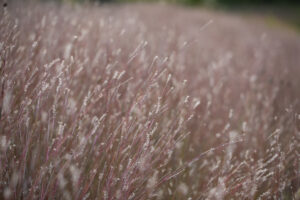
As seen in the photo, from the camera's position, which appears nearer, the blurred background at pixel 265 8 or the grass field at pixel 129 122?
the grass field at pixel 129 122

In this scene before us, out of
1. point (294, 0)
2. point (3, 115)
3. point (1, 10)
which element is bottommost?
point (294, 0)

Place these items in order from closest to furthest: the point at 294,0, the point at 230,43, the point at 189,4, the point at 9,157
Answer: the point at 9,157, the point at 230,43, the point at 189,4, the point at 294,0

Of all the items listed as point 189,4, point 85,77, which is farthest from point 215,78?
point 189,4

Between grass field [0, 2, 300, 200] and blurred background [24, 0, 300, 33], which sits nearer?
grass field [0, 2, 300, 200]

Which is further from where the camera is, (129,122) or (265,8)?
(265,8)

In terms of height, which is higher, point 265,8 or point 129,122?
point 129,122

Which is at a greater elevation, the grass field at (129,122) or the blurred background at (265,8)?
the grass field at (129,122)

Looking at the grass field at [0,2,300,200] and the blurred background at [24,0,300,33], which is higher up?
the grass field at [0,2,300,200]

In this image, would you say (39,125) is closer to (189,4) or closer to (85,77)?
(85,77)
